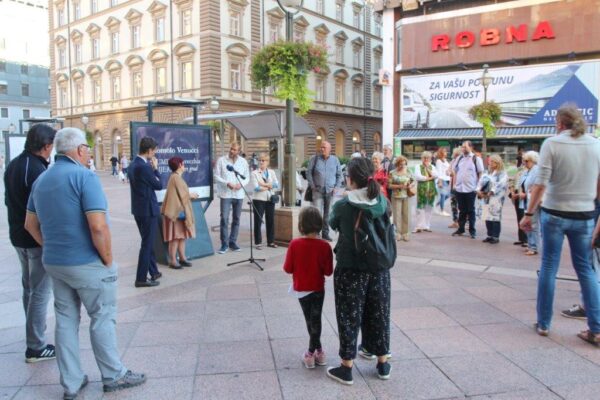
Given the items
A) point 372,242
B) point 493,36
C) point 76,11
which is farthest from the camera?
point 76,11

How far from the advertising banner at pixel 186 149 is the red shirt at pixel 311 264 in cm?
424

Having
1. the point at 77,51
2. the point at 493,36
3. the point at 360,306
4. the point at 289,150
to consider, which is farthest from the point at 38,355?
the point at 77,51

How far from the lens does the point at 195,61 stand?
118ft

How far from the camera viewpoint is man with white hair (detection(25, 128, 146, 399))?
125 inches

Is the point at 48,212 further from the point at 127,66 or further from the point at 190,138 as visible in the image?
the point at 127,66

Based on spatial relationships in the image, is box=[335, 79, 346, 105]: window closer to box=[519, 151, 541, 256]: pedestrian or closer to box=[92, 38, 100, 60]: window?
box=[92, 38, 100, 60]: window

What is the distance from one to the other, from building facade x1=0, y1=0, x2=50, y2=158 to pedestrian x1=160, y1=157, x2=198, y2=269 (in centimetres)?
6955

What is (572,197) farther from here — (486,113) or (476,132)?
(476,132)

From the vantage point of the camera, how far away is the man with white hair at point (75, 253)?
10.4ft

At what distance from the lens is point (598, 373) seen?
12.1ft

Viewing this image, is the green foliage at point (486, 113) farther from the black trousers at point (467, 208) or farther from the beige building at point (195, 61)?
the black trousers at point (467, 208)

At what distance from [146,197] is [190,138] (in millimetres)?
2295

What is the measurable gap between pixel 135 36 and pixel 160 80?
5.12 meters

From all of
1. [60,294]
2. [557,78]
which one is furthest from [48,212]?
[557,78]
